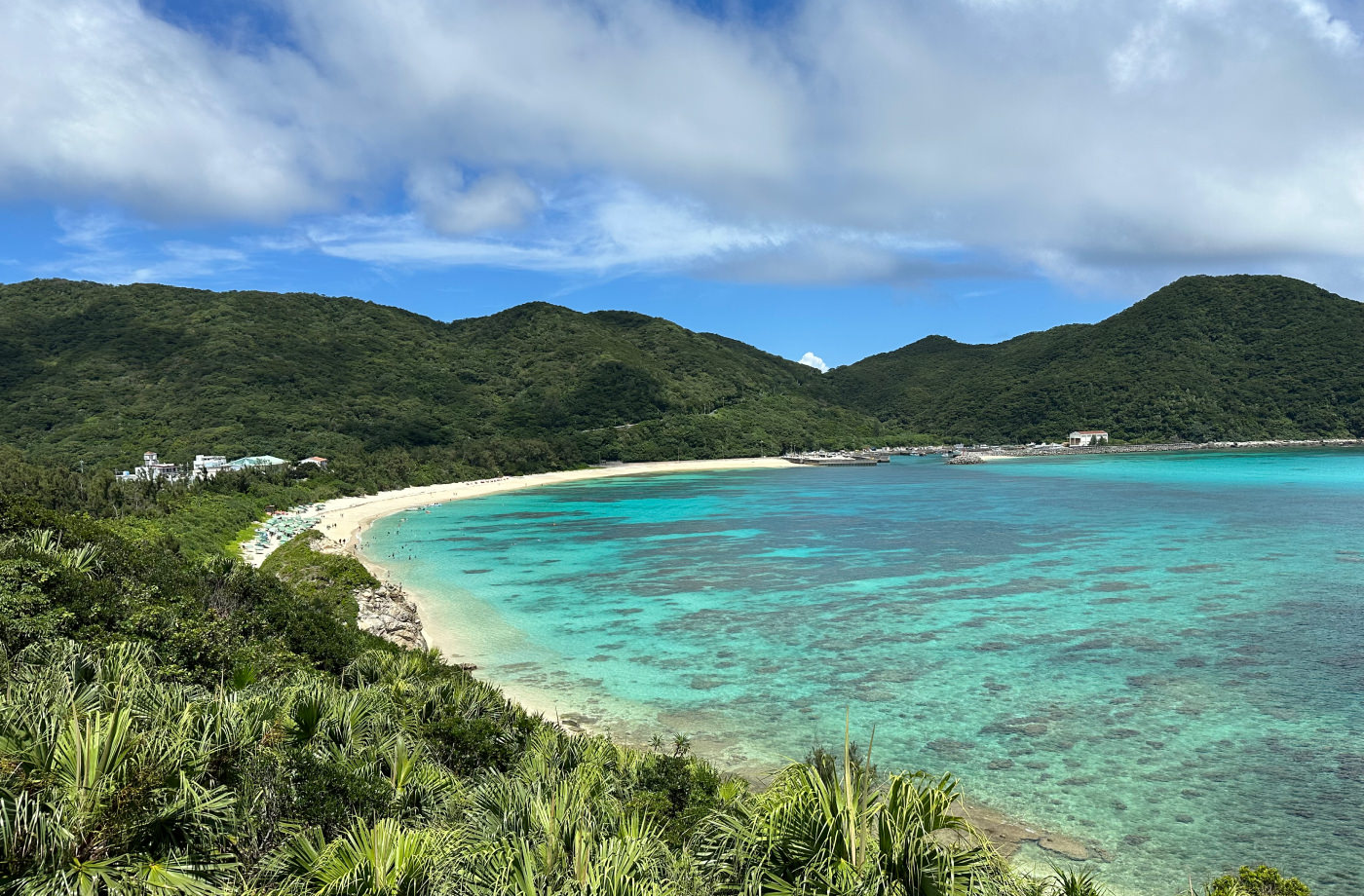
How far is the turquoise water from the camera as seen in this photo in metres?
14.3

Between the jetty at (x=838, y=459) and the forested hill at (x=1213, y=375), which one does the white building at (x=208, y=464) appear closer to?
the jetty at (x=838, y=459)

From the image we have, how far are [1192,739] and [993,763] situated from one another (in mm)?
5387

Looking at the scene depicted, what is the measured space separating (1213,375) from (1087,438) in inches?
1581

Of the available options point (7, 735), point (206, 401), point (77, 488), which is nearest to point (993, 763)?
point (7, 735)

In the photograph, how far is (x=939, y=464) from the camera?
464ft

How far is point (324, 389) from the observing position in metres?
132

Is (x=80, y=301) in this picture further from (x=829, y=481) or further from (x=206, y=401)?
(x=829, y=481)

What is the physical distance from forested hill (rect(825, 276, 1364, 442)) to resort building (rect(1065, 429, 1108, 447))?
745 centimetres

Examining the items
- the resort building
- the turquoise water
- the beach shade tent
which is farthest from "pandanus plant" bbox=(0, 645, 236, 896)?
the resort building

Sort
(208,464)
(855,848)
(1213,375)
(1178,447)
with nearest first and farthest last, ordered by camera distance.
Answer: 1. (855,848)
2. (208,464)
3. (1178,447)
4. (1213,375)

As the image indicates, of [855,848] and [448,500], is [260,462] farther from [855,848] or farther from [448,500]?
[855,848]

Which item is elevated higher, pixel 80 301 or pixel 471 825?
pixel 80 301

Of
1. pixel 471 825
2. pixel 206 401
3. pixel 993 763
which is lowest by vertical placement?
pixel 993 763

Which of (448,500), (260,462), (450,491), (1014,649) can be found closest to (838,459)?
(450,491)
